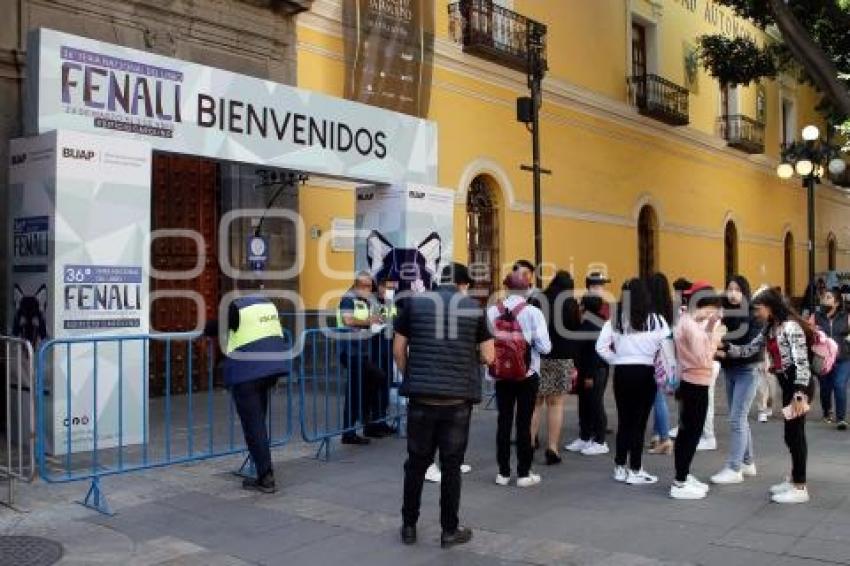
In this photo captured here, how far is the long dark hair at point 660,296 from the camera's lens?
7.30m

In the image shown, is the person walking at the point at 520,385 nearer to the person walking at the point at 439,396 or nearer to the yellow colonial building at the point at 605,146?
the person walking at the point at 439,396

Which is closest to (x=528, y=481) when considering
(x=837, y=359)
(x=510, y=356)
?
(x=510, y=356)

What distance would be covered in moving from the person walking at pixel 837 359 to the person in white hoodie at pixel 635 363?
163 inches

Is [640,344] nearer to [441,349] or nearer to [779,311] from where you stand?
[779,311]

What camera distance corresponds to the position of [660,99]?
2309 cm

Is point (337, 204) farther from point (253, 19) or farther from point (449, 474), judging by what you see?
point (449, 474)

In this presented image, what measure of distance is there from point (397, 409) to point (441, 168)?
24.8ft

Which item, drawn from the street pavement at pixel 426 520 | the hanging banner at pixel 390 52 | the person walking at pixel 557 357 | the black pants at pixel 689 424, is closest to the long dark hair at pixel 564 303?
A: the person walking at pixel 557 357

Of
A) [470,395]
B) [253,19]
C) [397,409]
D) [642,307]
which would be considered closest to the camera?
[470,395]

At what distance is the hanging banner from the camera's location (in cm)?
1446

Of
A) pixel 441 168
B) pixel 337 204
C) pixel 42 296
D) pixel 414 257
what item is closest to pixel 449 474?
pixel 42 296

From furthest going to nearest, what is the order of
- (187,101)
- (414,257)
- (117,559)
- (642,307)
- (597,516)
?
(414,257) < (187,101) < (642,307) < (597,516) < (117,559)

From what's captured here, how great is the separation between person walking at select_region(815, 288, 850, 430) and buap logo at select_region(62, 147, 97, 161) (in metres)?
8.27

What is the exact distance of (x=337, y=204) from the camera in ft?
46.7
